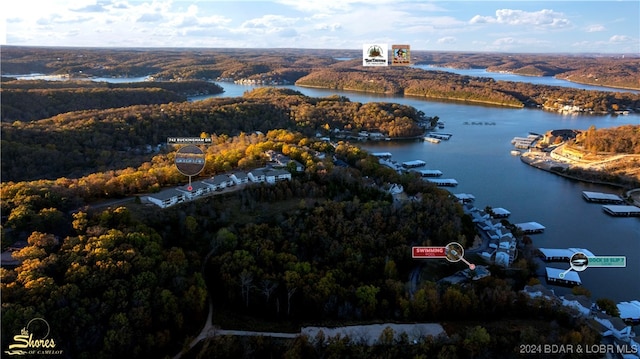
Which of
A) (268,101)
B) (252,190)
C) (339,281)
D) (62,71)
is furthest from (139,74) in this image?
(339,281)

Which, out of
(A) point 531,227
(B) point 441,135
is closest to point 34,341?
(A) point 531,227

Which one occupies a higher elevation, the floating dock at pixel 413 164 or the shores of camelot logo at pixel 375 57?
the shores of camelot logo at pixel 375 57

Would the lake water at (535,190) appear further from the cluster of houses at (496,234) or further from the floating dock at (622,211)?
the cluster of houses at (496,234)

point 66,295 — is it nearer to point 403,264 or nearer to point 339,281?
point 339,281

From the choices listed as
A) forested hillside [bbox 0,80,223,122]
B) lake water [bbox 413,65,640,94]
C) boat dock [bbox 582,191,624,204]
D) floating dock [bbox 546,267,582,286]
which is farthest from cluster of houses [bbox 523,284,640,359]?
lake water [bbox 413,65,640,94]

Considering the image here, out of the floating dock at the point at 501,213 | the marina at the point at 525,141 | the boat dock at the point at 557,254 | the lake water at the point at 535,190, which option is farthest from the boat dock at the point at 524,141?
the boat dock at the point at 557,254
